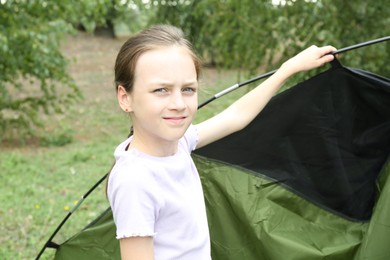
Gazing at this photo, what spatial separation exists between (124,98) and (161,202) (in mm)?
300

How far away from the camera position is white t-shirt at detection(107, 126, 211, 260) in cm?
150

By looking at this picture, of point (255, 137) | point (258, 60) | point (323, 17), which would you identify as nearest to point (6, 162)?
point (258, 60)

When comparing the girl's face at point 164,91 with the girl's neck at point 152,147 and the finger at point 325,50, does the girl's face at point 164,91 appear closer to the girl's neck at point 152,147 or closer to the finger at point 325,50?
the girl's neck at point 152,147

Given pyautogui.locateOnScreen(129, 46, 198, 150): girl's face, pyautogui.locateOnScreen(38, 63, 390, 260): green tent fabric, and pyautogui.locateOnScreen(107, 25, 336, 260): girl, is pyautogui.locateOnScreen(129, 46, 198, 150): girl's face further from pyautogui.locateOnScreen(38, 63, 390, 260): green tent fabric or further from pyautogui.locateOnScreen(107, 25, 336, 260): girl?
pyautogui.locateOnScreen(38, 63, 390, 260): green tent fabric

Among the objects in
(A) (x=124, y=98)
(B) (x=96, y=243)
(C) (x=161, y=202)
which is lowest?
(B) (x=96, y=243)

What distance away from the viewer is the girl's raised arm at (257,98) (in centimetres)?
202

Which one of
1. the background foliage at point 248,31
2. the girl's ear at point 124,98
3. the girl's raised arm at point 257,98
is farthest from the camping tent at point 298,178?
the background foliage at point 248,31

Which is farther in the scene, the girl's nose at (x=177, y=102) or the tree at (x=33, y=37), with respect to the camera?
the tree at (x=33, y=37)

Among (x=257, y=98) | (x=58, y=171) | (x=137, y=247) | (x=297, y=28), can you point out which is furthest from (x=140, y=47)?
(x=58, y=171)

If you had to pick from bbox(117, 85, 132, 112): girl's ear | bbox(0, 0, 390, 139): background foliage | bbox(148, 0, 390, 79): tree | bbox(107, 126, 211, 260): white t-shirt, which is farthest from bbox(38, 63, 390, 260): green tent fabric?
bbox(148, 0, 390, 79): tree

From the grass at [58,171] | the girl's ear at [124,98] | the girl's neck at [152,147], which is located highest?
the girl's ear at [124,98]

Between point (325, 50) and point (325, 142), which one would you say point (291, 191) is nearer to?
point (325, 142)

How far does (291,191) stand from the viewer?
8.14ft

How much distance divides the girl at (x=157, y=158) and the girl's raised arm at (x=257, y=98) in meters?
0.35
